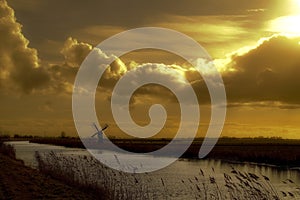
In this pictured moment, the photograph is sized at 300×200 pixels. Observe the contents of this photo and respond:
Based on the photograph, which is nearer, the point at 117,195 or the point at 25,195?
the point at 25,195

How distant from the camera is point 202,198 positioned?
85.0 ft

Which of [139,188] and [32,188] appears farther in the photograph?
[139,188]

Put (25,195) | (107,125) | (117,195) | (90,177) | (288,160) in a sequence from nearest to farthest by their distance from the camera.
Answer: (25,195) → (117,195) → (90,177) → (288,160) → (107,125)

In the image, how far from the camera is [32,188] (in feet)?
76.3

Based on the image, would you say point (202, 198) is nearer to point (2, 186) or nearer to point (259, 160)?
point (2, 186)

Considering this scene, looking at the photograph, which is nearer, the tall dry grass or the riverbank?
the riverbank

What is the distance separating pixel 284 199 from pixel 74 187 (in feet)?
35.1

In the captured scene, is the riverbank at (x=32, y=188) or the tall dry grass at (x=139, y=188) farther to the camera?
the tall dry grass at (x=139, y=188)

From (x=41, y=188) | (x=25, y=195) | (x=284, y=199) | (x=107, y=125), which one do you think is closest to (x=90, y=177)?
(x=41, y=188)

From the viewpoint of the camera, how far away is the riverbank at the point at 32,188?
829 inches

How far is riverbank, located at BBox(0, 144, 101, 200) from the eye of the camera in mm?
21062

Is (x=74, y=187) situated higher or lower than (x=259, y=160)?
lower

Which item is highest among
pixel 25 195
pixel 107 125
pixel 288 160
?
pixel 107 125

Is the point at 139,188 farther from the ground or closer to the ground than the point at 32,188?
farther from the ground
